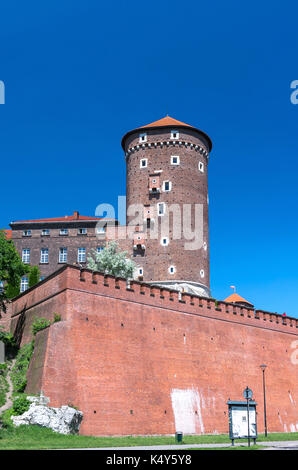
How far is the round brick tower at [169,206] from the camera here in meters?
53.9

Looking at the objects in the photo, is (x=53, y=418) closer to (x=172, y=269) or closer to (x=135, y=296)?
(x=135, y=296)

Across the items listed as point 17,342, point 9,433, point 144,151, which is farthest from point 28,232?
point 9,433

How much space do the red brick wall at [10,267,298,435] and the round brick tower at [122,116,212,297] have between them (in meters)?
15.2

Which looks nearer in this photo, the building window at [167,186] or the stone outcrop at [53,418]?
the stone outcrop at [53,418]

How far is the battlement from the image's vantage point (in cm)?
2967

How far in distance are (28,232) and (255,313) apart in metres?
27.5

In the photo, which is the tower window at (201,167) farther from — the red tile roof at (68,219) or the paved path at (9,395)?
the paved path at (9,395)

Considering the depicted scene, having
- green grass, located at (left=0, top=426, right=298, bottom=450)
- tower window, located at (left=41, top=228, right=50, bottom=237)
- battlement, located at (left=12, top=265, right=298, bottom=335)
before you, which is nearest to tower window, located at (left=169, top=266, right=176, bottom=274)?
tower window, located at (left=41, top=228, right=50, bottom=237)

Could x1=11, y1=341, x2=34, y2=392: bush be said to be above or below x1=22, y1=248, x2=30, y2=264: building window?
below

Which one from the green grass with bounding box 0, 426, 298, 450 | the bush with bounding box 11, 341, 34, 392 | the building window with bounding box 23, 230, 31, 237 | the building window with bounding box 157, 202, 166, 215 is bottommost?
the green grass with bounding box 0, 426, 298, 450

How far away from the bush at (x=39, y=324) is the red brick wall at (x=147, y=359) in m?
1.07

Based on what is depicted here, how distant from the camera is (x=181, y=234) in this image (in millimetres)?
54094

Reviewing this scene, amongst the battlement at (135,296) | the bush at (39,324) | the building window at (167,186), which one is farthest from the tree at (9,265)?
the building window at (167,186)

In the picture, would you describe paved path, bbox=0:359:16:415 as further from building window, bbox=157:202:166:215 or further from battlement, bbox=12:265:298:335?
building window, bbox=157:202:166:215
